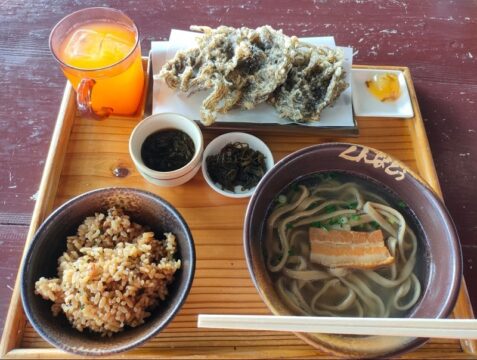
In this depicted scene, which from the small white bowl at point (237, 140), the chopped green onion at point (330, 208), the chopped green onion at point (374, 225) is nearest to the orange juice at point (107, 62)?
the small white bowl at point (237, 140)

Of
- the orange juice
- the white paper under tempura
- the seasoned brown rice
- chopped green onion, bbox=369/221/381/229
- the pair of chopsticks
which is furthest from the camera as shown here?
the white paper under tempura

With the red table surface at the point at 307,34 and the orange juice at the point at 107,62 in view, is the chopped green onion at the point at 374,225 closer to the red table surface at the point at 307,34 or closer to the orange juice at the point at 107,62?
the red table surface at the point at 307,34

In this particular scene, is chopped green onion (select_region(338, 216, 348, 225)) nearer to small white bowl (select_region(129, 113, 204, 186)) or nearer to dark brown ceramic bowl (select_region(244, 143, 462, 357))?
dark brown ceramic bowl (select_region(244, 143, 462, 357))

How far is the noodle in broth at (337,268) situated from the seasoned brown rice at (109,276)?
323mm

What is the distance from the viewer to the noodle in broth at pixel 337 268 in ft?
3.92

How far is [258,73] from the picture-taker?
58.6 inches

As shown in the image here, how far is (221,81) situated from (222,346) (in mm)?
856

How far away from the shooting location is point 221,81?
4.74 ft

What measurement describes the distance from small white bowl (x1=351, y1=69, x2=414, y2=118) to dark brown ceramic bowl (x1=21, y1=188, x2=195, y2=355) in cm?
84

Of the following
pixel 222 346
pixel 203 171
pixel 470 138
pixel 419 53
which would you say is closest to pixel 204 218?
pixel 203 171

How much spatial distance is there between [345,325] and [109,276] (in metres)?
0.60

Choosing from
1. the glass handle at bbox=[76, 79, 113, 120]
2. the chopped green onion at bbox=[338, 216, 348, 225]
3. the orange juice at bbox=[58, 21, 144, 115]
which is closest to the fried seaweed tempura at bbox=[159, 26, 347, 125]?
the orange juice at bbox=[58, 21, 144, 115]

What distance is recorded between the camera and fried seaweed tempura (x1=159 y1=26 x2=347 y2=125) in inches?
57.3

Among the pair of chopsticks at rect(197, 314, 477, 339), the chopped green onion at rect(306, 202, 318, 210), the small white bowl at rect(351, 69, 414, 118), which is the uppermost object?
the small white bowl at rect(351, 69, 414, 118)
